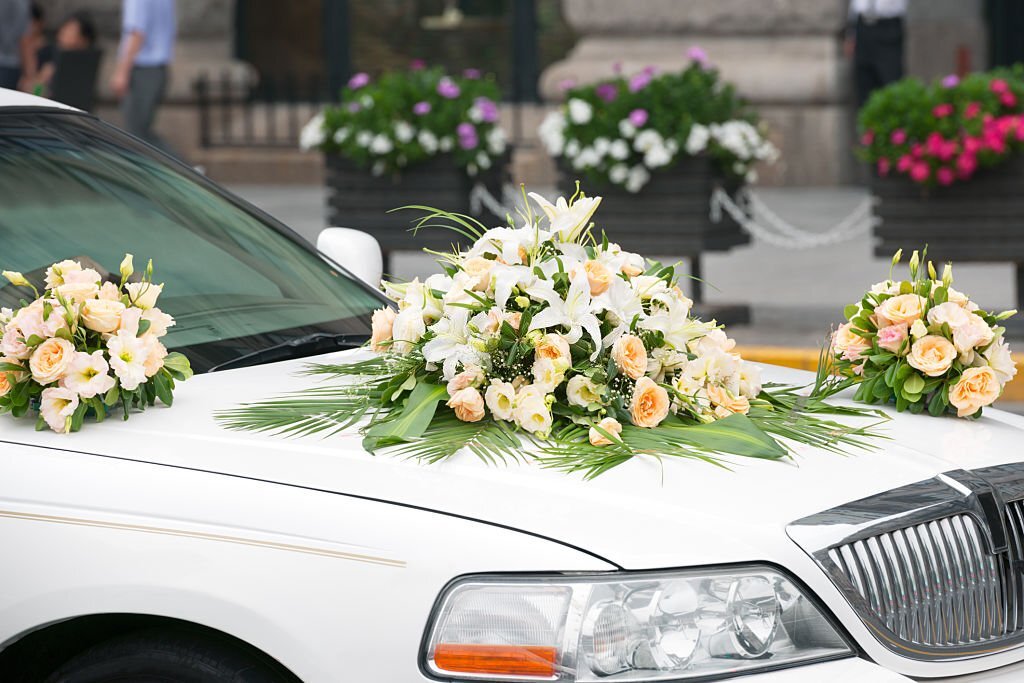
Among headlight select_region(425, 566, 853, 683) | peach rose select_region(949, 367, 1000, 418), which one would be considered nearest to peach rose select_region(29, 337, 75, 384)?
headlight select_region(425, 566, 853, 683)

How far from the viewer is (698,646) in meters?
2.53

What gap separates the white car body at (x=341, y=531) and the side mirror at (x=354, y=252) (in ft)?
4.42

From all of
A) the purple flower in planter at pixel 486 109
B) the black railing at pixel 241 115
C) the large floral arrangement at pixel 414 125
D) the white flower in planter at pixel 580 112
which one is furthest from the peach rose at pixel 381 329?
the black railing at pixel 241 115

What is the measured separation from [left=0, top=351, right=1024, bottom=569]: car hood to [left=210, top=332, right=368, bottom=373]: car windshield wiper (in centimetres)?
36

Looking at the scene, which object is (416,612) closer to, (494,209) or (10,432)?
(10,432)

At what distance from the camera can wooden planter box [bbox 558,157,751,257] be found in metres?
9.26

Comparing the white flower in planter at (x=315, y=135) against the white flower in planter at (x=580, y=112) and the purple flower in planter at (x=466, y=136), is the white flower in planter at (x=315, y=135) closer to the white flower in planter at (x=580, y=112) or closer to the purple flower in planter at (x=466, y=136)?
the purple flower in planter at (x=466, y=136)

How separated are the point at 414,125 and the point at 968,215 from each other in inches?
126

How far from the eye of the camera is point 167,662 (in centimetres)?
269

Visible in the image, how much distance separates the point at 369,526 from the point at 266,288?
1.53m

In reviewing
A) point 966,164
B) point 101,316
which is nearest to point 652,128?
point 966,164

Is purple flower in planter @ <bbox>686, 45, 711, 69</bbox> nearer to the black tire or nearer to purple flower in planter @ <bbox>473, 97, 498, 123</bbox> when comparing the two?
purple flower in planter @ <bbox>473, 97, 498, 123</bbox>

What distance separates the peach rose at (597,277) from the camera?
3176 mm

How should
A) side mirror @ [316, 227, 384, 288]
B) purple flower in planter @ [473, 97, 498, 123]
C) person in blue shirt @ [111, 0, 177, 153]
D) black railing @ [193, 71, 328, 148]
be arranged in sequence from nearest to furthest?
side mirror @ [316, 227, 384, 288], purple flower in planter @ [473, 97, 498, 123], person in blue shirt @ [111, 0, 177, 153], black railing @ [193, 71, 328, 148]
